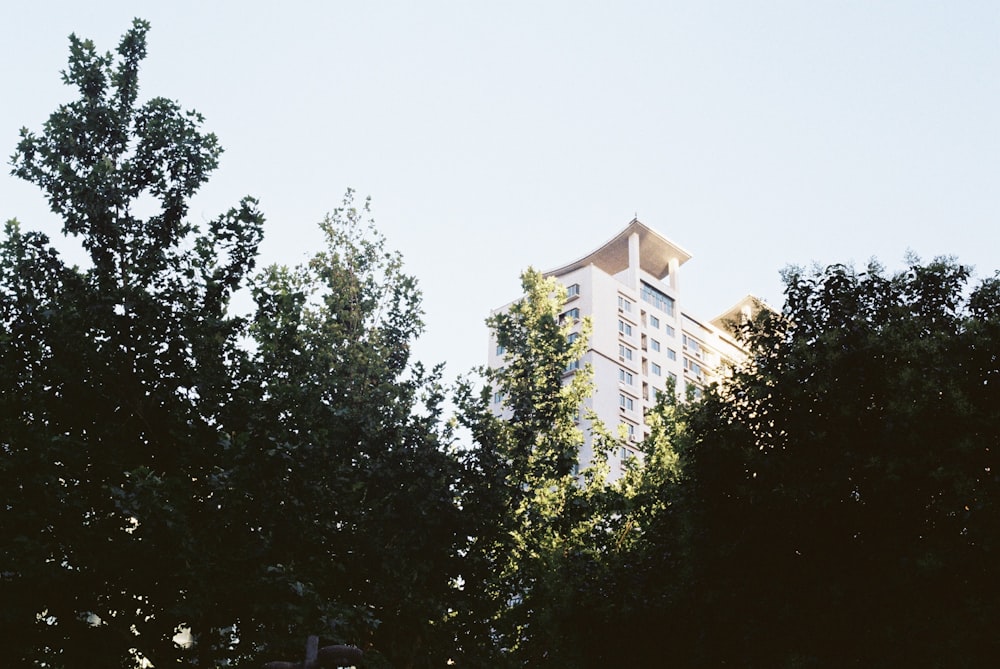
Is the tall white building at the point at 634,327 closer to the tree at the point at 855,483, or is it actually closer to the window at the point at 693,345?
the window at the point at 693,345

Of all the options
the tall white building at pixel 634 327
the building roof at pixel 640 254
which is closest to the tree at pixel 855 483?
the tall white building at pixel 634 327

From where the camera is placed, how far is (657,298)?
80.0 metres

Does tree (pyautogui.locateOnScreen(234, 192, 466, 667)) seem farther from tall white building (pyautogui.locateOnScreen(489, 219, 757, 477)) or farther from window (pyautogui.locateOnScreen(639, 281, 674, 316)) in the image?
window (pyautogui.locateOnScreen(639, 281, 674, 316))

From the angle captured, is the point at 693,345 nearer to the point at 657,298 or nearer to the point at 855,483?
the point at 657,298

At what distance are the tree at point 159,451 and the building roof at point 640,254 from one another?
59587 mm

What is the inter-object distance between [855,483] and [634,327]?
61.8 meters

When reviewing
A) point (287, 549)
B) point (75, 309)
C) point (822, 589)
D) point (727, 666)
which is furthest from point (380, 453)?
point (822, 589)

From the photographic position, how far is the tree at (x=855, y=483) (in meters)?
13.3

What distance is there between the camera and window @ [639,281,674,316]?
7869 cm

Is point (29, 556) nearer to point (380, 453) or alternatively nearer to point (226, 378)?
point (226, 378)

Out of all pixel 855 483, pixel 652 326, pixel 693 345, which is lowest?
pixel 855 483

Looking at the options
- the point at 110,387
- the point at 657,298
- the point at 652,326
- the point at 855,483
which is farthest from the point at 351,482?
the point at 657,298

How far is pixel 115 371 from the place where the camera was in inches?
618

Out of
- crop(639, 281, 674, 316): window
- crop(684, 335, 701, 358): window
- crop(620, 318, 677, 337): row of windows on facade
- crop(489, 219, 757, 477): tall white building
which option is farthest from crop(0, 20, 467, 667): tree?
crop(684, 335, 701, 358): window
